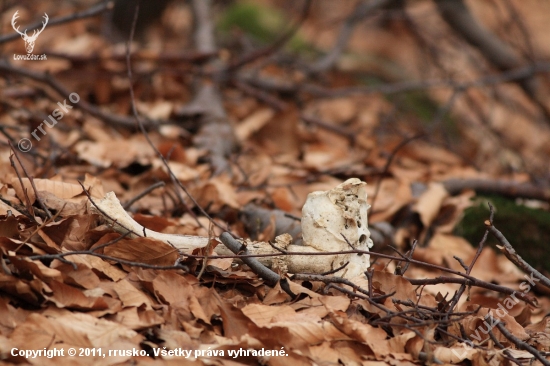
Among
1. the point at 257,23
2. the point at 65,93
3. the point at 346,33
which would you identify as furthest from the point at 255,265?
the point at 257,23

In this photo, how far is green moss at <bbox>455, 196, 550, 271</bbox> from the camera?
3.40 metres

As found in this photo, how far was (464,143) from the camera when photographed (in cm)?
642

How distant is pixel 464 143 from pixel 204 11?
3186 mm

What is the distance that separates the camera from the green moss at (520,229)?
340 cm

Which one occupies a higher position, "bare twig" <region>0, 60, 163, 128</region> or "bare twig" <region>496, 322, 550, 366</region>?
"bare twig" <region>0, 60, 163, 128</region>

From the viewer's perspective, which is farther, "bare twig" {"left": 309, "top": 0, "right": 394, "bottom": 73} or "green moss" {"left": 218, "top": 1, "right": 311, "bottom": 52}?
"green moss" {"left": 218, "top": 1, "right": 311, "bottom": 52}

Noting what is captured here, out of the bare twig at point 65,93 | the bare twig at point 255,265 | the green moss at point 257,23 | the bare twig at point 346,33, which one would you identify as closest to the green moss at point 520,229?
the bare twig at point 255,265

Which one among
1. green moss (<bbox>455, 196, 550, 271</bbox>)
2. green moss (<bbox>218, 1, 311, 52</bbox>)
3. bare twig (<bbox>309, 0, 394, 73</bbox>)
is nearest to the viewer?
green moss (<bbox>455, 196, 550, 271</bbox>)

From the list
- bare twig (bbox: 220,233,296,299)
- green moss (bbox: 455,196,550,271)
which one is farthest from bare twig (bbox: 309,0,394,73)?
bare twig (bbox: 220,233,296,299)

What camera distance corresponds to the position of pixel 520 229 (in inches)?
135

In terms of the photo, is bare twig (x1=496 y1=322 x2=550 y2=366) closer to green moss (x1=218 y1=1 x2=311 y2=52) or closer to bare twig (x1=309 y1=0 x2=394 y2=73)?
bare twig (x1=309 y1=0 x2=394 y2=73)

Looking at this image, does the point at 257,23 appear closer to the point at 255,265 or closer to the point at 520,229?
the point at 520,229

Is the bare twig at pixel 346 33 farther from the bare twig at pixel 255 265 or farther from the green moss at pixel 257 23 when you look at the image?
the bare twig at pixel 255 265

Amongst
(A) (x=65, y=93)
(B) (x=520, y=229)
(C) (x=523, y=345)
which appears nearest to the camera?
(C) (x=523, y=345)
